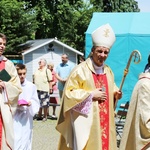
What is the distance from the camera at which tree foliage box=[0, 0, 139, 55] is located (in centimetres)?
3431

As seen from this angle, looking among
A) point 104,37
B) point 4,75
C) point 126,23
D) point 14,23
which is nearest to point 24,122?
point 4,75

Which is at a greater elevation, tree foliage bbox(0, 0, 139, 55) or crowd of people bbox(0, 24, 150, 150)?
crowd of people bbox(0, 24, 150, 150)

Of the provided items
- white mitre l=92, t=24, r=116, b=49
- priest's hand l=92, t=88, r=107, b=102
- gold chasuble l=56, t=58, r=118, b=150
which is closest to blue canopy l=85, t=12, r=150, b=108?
white mitre l=92, t=24, r=116, b=49

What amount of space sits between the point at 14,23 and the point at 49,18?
547 centimetres

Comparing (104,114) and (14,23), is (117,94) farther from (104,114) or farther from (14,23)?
(14,23)

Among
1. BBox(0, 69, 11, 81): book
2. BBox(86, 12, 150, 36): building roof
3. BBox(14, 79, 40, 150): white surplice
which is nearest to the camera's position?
BBox(0, 69, 11, 81): book

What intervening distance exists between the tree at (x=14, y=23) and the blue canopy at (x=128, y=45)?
21119mm

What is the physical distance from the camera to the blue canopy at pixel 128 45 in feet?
41.2

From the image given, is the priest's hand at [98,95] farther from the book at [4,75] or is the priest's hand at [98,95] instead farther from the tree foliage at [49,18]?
the tree foliage at [49,18]

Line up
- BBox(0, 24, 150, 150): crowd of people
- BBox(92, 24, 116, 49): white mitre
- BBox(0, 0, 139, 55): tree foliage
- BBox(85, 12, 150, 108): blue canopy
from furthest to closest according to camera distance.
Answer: BBox(0, 0, 139, 55): tree foliage < BBox(85, 12, 150, 108): blue canopy < BBox(92, 24, 116, 49): white mitre < BBox(0, 24, 150, 150): crowd of people

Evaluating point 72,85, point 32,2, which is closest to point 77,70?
point 72,85

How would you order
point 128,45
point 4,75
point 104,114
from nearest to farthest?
point 104,114
point 4,75
point 128,45

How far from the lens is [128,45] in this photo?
12609 mm

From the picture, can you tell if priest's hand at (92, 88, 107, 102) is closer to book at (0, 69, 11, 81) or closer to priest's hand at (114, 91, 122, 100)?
priest's hand at (114, 91, 122, 100)
